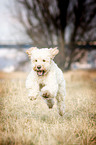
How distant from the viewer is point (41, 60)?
89.5 inches

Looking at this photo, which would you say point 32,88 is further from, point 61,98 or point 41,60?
point 61,98

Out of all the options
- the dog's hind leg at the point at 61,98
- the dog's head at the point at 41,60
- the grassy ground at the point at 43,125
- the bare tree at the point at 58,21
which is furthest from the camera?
the bare tree at the point at 58,21

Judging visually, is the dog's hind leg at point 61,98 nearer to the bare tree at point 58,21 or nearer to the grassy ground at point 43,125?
the grassy ground at point 43,125

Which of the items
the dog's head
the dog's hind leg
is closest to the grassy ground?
the dog's hind leg

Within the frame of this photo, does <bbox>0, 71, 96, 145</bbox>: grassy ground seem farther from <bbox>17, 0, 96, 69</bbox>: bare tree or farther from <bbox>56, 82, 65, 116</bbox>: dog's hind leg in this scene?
<bbox>17, 0, 96, 69</bbox>: bare tree

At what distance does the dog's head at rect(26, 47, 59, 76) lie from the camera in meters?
2.20

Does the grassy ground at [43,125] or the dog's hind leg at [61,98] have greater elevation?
the dog's hind leg at [61,98]

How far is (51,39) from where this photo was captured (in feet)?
23.9

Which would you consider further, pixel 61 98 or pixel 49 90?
pixel 61 98

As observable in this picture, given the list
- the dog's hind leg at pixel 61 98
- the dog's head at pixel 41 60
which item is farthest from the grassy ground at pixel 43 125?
the dog's head at pixel 41 60

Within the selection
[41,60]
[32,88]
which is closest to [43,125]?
[32,88]

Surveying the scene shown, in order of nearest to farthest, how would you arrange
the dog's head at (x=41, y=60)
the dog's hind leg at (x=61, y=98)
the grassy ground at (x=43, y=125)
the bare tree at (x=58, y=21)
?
the grassy ground at (x=43, y=125)
the dog's head at (x=41, y=60)
the dog's hind leg at (x=61, y=98)
the bare tree at (x=58, y=21)

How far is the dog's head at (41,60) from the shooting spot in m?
2.20

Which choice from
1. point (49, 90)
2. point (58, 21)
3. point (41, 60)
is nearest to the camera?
point (49, 90)
